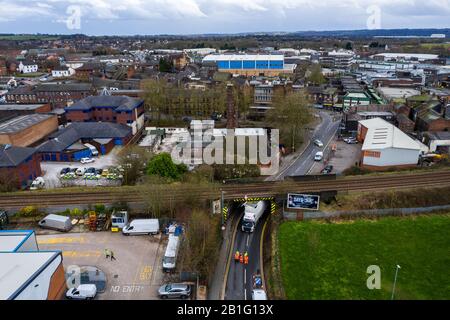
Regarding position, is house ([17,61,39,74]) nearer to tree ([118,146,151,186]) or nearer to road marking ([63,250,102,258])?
tree ([118,146,151,186])

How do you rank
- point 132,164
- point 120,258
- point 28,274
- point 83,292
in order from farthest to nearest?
point 132,164 < point 120,258 < point 83,292 < point 28,274

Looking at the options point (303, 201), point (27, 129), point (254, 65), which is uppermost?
point (254, 65)

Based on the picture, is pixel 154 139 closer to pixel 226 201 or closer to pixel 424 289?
pixel 226 201

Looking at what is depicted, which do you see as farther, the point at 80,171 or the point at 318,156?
the point at 318,156

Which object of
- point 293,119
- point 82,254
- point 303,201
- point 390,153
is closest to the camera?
point 82,254

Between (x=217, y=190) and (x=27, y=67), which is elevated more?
(x=27, y=67)

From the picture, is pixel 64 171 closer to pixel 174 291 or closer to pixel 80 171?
pixel 80 171

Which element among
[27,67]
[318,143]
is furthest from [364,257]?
[27,67]

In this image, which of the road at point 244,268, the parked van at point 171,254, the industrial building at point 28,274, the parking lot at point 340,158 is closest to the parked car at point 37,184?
the industrial building at point 28,274
